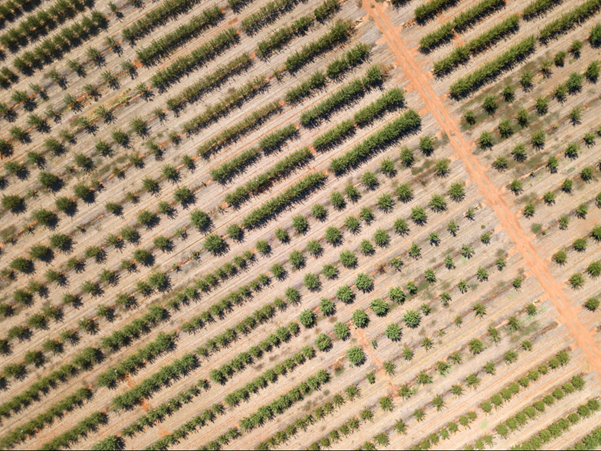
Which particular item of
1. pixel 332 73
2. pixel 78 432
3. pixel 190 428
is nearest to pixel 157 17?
pixel 332 73

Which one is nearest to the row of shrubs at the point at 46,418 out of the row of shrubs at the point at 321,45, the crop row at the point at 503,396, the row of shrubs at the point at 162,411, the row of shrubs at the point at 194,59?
the row of shrubs at the point at 162,411

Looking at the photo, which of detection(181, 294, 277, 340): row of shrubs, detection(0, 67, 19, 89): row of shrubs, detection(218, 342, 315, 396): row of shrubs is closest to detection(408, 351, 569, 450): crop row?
detection(218, 342, 315, 396): row of shrubs

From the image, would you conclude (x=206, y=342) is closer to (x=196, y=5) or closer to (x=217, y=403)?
(x=217, y=403)

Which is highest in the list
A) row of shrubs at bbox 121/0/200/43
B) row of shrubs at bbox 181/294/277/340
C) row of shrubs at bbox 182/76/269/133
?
row of shrubs at bbox 121/0/200/43

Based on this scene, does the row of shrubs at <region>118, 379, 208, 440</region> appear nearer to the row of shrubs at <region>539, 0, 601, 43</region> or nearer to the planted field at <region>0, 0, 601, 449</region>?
the planted field at <region>0, 0, 601, 449</region>

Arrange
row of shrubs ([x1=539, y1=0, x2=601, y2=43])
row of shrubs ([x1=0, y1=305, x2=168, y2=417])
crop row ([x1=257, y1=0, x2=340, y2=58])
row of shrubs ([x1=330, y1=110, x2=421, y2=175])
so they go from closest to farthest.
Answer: row of shrubs ([x1=539, y1=0, x2=601, y2=43]) → row of shrubs ([x1=330, y1=110, x2=421, y2=175]) → crop row ([x1=257, y1=0, x2=340, y2=58]) → row of shrubs ([x1=0, y1=305, x2=168, y2=417])

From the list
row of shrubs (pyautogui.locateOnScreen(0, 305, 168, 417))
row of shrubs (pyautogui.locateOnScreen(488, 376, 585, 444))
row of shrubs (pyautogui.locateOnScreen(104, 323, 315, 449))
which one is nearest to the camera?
row of shrubs (pyautogui.locateOnScreen(488, 376, 585, 444))

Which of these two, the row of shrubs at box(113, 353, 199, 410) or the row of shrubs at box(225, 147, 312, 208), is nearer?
the row of shrubs at box(225, 147, 312, 208)

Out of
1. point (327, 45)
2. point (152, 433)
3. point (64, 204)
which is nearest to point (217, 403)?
point (152, 433)

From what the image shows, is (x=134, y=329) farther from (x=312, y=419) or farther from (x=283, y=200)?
(x=312, y=419)
